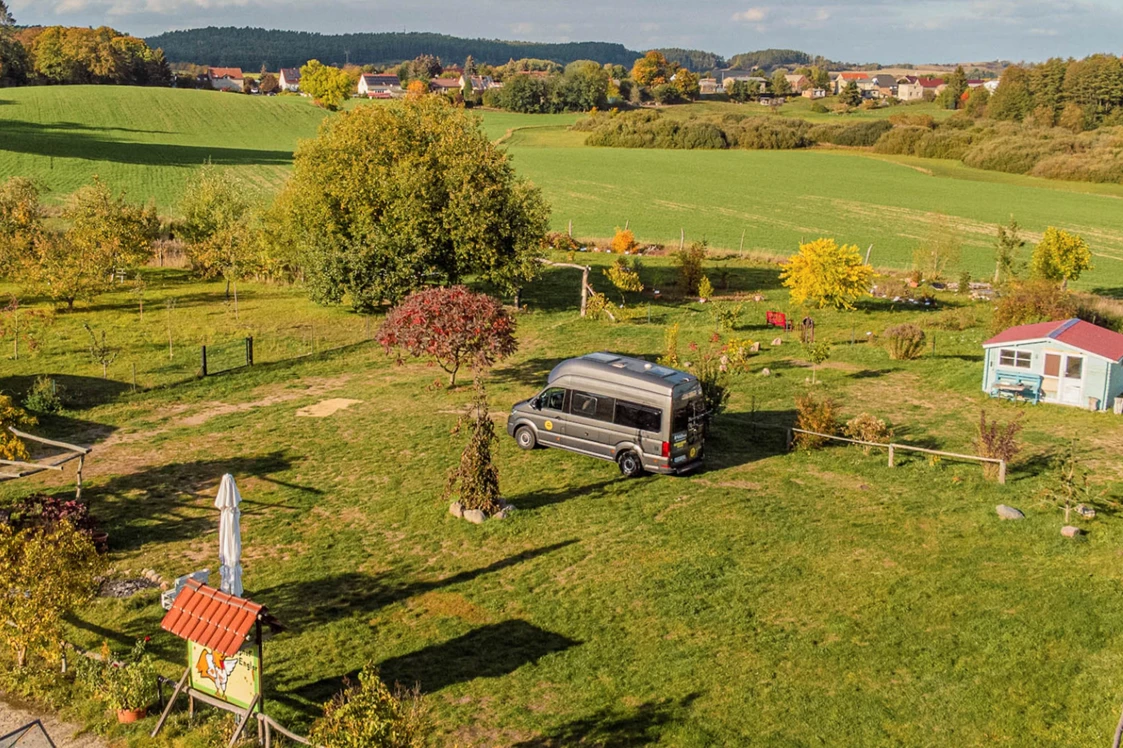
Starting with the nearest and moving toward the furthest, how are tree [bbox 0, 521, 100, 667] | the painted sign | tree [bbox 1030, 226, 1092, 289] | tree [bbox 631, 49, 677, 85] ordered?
the painted sign < tree [bbox 0, 521, 100, 667] < tree [bbox 1030, 226, 1092, 289] < tree [bbox 631, 49, 677, 85]

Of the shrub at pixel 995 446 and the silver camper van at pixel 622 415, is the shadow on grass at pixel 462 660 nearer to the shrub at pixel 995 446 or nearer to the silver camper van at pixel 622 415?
the silver camper van at pixel 622 415

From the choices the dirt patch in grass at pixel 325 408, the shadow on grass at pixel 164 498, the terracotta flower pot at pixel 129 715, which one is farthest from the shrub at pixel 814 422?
the terracotta flower pot at pixel 129 715

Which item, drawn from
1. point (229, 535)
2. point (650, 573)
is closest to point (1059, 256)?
point (650, 573)

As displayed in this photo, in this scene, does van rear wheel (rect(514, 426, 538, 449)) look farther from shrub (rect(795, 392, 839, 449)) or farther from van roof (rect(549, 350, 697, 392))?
shrub (rect(795, 392, 839, 449))

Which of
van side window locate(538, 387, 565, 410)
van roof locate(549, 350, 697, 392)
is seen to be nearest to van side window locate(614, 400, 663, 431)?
van roof locate(549, 350, 697, 392)

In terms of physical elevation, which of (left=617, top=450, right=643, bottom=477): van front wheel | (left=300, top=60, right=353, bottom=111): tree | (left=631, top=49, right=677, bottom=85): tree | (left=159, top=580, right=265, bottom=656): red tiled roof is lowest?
(left=617, top=450, right=643, bottom=477): van front wheel

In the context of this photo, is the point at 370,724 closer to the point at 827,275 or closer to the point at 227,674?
the point at 227,674

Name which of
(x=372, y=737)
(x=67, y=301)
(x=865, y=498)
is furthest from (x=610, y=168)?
(x=372, y=737)
